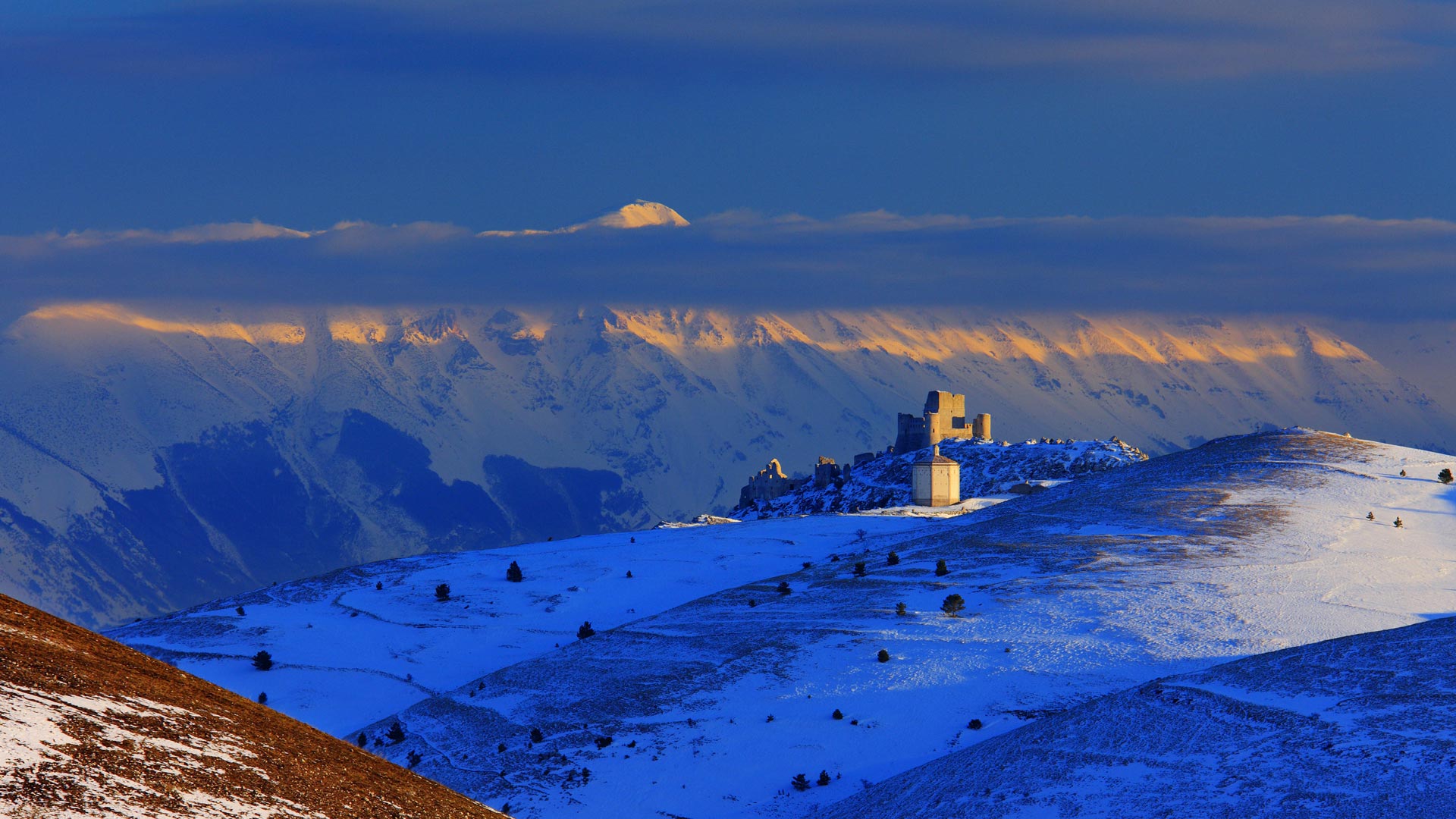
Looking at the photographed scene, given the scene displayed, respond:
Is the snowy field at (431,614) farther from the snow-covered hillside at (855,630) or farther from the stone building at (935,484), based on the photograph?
the stone building at (935,484)

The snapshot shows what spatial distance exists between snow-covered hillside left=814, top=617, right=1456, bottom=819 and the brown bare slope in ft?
61.3

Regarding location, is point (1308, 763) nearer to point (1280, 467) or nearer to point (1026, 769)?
point (1026, 769)

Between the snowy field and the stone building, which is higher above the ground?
the stone building

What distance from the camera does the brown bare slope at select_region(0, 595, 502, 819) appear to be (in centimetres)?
2453

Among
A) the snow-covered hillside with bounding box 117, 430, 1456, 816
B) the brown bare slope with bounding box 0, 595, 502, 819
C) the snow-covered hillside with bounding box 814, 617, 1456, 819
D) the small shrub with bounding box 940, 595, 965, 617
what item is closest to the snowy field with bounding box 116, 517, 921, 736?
the snow-covered hillside with bounding box 117, 430, 1456, 816

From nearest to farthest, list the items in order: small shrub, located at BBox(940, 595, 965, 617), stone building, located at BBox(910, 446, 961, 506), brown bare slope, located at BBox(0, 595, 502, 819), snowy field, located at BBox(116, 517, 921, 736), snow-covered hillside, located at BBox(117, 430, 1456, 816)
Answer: brown bare slope, located at BBox(0, 595, 502, 819) → snow-covered hillside, located at BBox(117, 430, 1456, 816) → small shrub, located at BBox(940, 595, 965, 617) → snowy field, located at BBox(116, 517, 921, 736) → stone building, located at BBox(910, 446, 961, 506)

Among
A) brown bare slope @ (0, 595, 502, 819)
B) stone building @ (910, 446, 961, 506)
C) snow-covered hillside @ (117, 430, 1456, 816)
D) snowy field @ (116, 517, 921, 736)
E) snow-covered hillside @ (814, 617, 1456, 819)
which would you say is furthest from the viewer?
stone building @ (910, 446, 961, 506)

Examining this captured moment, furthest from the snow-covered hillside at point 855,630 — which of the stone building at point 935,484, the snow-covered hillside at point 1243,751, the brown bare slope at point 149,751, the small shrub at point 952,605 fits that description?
the stone building at point 935,484

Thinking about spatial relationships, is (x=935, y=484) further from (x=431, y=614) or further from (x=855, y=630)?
(x=855, y=630)

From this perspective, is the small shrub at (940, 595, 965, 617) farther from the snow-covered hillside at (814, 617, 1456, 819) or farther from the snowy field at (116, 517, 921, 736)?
the snow-covered hillside at (814, 617, 1456, 819)

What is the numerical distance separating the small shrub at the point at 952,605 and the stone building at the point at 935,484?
77.4 metres

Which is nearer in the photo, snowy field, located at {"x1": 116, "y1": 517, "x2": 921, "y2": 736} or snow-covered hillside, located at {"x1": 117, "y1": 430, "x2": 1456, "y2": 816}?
snow-covered hillside, located at {"x1": 117, "y1": 430, "x2": 1456, "y2": 816}

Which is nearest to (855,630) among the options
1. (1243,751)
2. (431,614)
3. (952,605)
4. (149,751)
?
(952,605)

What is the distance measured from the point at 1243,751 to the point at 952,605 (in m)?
32.9
